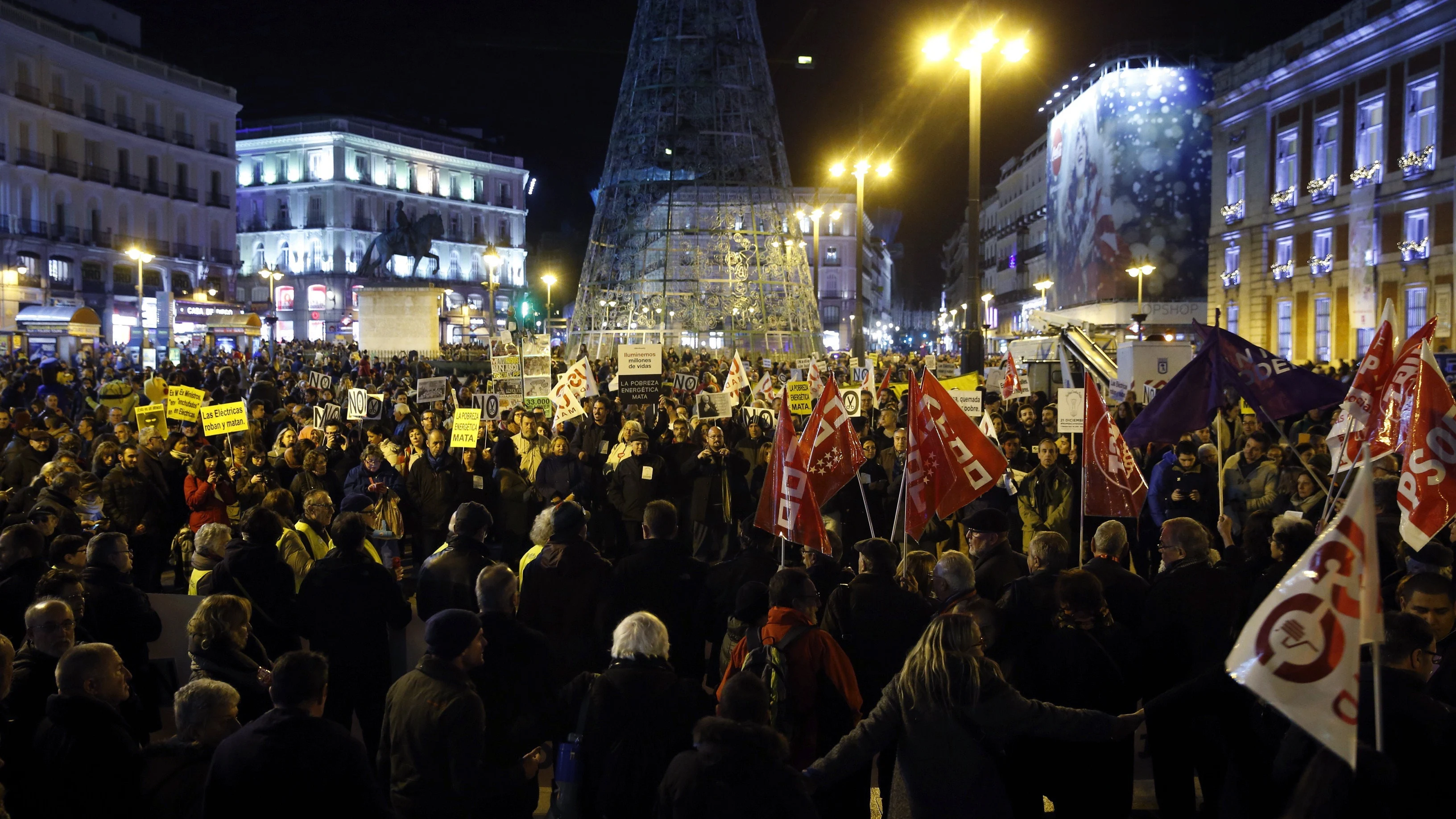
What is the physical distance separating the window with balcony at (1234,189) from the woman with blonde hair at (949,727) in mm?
43374

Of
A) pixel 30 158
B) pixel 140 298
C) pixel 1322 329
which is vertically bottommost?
pixel 1322 329

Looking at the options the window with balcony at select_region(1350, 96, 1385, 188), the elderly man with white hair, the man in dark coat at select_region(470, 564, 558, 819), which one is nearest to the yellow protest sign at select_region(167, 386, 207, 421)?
the man in dark coat at select_region(470, 564, 558, 819)

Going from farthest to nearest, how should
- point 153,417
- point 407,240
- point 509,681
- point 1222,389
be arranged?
point 407,240 < point 153,417 < point 1222,389 < point 509,681

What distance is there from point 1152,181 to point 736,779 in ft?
178

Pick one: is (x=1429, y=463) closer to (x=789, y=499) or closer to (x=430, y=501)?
(x=789, y=499)

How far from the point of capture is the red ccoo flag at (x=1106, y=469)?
7.97 metres

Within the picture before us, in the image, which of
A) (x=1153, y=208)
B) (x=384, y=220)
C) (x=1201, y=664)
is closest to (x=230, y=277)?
(x=384, y=220)

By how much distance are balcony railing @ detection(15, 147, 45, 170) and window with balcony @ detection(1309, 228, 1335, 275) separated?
162ft

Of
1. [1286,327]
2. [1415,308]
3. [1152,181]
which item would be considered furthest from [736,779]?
[1152,181]

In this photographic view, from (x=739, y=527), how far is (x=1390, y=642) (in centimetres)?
732

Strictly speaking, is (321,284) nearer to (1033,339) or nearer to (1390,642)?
(1033,339)

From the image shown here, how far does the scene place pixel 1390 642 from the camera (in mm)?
3611

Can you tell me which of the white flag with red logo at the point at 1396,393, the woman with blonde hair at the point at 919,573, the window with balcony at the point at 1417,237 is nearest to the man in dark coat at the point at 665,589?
the woman with blonde hair at the point at 919,573

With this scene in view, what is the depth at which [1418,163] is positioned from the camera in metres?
32.2
